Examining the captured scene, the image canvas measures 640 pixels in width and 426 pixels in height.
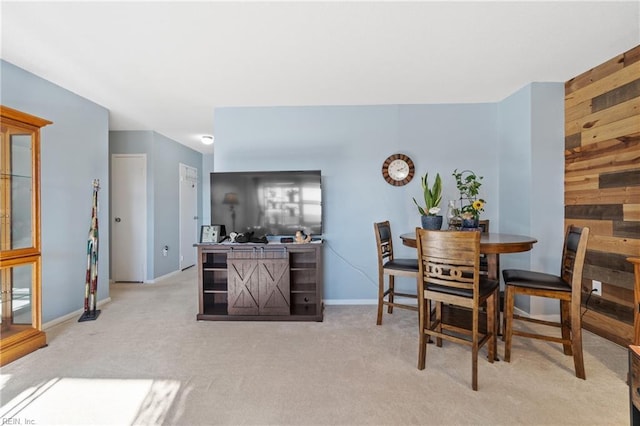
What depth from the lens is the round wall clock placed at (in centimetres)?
339

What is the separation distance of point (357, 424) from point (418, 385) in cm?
53

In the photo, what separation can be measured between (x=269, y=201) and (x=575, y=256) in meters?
2.65

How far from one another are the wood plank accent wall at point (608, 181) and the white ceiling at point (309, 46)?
211mm

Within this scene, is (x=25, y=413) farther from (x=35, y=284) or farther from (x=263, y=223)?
(x=263, y=223)

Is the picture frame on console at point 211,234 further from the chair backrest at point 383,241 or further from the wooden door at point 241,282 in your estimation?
the chair backrest at point 383,241

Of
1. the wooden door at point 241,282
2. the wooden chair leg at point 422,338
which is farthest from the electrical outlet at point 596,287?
the wooden door at point 241,282

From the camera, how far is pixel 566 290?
1.91m

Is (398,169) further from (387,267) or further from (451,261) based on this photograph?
(451,261)

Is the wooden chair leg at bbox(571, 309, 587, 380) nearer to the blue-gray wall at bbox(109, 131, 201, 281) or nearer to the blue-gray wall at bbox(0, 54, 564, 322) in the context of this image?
the blue-gray wall at bbox(0, 54, 564, 322)

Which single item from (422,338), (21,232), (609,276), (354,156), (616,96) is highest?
(616,96)

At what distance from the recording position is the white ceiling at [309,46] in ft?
5.94

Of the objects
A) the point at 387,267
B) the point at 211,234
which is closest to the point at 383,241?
the point at 387,267

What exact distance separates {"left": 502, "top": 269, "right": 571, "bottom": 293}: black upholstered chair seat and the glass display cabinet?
147 inches

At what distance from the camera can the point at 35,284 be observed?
2348mm
